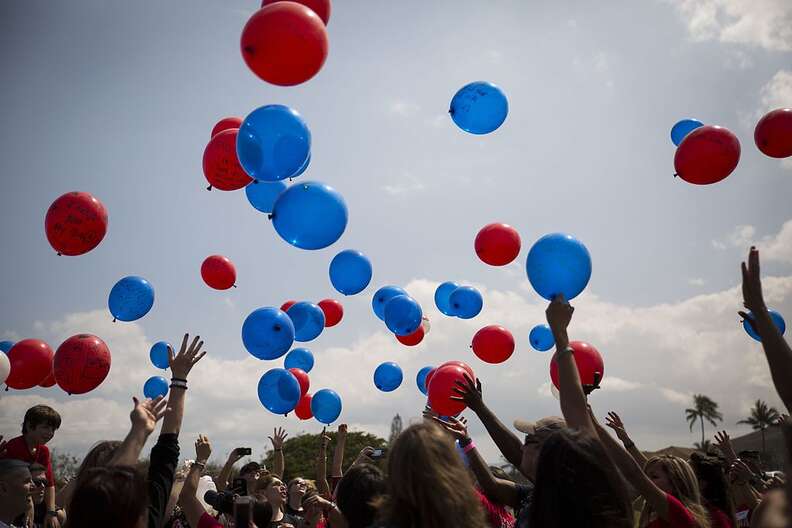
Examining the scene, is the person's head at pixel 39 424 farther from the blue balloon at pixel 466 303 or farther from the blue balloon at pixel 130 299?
the blue balloon at pixel 466 303

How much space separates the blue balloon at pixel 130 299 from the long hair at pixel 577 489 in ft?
22.7

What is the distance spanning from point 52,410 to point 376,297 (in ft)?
15.9

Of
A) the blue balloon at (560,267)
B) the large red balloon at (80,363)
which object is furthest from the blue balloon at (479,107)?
the large red balloon at (80,363)

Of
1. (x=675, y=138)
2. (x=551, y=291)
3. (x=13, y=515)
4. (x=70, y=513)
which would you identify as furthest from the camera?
(x=675, y=138)

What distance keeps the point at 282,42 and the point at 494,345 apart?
216 inches

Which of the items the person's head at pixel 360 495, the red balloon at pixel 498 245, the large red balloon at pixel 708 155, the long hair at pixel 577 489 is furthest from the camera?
the red balloon at pixel 498 245

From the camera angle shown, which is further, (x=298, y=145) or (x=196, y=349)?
(x=298, y=145)

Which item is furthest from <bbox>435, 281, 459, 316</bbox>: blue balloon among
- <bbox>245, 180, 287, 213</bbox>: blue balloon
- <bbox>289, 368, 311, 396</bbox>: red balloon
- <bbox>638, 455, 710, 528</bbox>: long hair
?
<bbox>638, 455, 710, 528</bbox>: long hair

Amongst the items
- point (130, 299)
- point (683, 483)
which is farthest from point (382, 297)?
point (683, 483)

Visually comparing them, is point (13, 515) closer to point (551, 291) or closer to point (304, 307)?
point (551, 291)

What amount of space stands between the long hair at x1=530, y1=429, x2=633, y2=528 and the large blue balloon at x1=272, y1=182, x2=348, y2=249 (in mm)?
3961

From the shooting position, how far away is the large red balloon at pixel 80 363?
6.04 metres

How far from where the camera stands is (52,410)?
→ 5324 millimetres

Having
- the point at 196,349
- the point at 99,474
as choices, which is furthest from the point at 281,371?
the point at 99,474
